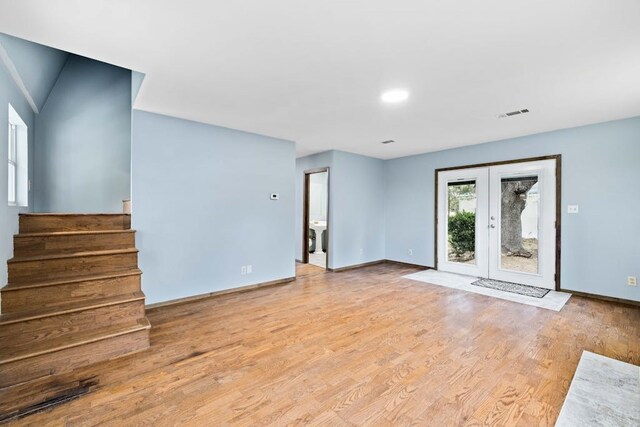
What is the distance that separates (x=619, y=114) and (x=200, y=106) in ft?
16.7

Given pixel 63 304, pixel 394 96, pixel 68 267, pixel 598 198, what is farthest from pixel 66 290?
pixel 598 198

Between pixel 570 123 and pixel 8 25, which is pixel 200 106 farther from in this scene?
pixel 570 123

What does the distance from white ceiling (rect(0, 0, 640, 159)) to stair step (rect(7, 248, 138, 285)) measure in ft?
5.59

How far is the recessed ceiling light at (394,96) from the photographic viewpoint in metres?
2.87

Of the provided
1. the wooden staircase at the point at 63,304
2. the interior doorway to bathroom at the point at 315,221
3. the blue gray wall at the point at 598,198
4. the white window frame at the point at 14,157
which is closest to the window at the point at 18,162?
the white window frame at the point at 14,157

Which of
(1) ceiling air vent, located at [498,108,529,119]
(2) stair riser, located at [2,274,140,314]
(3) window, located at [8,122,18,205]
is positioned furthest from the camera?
(1) ceiling air vent, located at [498,108,529,119]

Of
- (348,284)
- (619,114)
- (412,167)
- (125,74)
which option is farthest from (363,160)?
(125,74)

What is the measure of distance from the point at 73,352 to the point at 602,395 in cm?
379

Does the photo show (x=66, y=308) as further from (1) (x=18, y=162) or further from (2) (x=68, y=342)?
(1) (x=18, y=162)

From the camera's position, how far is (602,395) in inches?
74.4

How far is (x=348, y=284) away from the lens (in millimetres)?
4660

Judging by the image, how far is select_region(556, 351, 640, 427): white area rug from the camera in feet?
5.49

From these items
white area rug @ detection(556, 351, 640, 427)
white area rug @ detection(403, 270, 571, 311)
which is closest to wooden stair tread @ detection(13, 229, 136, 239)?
white area rug @ detection(556, 351, 640, 427)

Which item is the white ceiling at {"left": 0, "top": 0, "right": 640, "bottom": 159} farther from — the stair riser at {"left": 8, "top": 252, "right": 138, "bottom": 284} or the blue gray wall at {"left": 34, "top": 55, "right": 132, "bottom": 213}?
the stair riser at {"left": 8, "top": 252, "right": 138, "bottom": 284}
